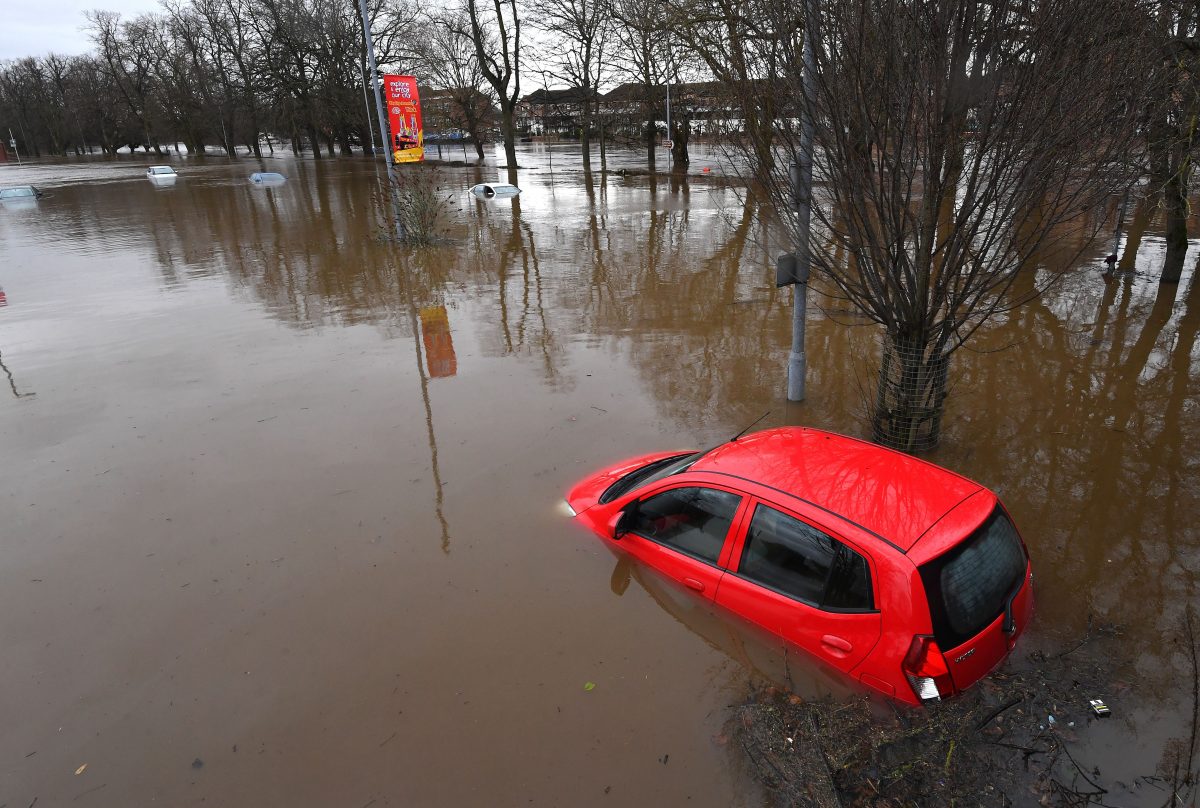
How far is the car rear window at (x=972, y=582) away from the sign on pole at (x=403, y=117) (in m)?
18.4

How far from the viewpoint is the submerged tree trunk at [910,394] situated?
6.50 meters

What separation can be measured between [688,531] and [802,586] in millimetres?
963

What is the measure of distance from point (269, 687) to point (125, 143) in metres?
112

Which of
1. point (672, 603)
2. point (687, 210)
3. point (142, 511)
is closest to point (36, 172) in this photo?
point (687, 210)

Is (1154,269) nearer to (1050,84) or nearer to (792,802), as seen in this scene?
(1050,84)

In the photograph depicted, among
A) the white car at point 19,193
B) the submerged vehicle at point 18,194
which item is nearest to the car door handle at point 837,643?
the submerged vehicle at point 18,194

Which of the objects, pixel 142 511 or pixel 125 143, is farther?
pixel 125 143

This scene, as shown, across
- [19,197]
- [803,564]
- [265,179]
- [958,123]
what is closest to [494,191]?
[265,179]

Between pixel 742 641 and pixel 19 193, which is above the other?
pixel 19 193

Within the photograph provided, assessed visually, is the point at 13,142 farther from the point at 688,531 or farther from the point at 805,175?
the point at 688,531

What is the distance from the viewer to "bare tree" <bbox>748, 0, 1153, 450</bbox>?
4949mm

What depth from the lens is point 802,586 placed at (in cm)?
421

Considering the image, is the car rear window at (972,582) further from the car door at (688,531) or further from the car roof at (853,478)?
the car door at (688,531)

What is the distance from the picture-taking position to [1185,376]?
29.6ft
